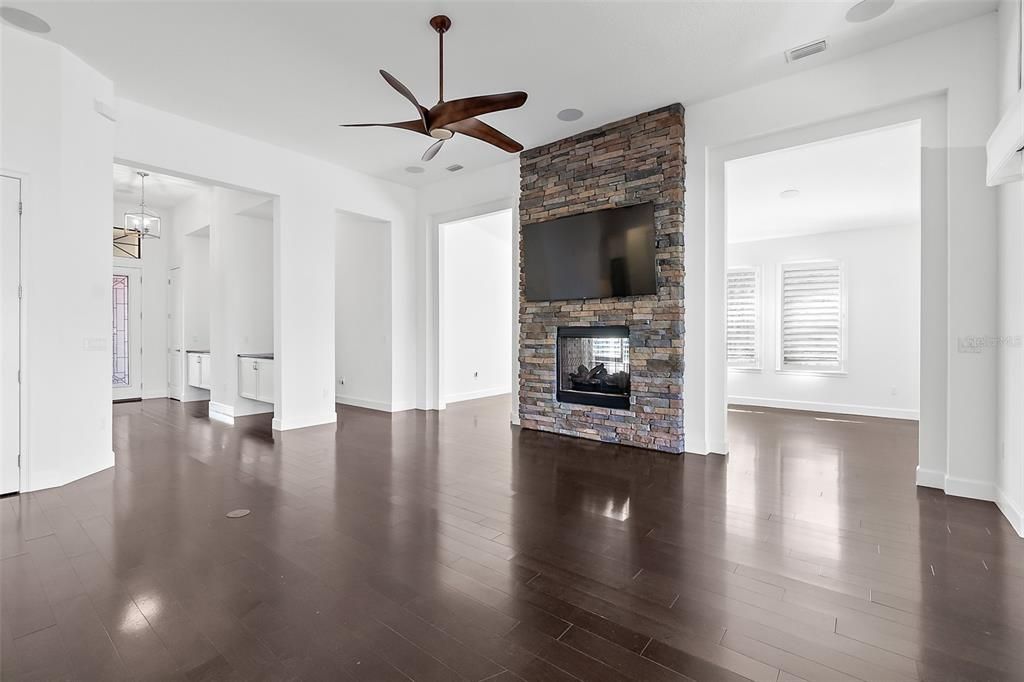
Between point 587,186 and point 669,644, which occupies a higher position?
point 587,186

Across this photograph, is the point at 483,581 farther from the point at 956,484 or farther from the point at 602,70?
the point at 602,70

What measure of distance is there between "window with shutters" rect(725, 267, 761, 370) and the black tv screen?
4568mm

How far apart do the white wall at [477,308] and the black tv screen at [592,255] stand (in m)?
2.71

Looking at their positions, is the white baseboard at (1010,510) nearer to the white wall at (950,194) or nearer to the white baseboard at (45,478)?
the white wall at (950,194)

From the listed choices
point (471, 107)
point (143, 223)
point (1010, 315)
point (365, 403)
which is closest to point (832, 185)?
point (1010, 315)

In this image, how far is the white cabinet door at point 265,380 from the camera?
6.45 metres

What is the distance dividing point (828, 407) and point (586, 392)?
16.1 feet

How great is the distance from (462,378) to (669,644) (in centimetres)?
710

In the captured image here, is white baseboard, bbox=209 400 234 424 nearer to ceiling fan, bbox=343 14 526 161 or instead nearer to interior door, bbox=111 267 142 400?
interior door, bbox=111 267 142 400

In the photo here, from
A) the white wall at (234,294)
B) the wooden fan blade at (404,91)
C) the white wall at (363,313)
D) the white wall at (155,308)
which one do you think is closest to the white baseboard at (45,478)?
the white wall at (234,294)

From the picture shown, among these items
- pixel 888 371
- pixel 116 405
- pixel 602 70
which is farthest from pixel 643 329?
pixel 116 405

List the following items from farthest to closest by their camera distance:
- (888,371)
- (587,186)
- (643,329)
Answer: (888,371) < (587,186) < (643,329)

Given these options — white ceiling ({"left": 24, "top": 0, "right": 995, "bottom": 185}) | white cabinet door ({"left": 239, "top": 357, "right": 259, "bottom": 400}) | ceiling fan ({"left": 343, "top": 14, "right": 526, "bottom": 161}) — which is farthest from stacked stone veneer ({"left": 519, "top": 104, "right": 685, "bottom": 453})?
white cabinet door ({"left": 239, "top": 357, "right": 259, "bottom": 400})

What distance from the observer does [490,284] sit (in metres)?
9.52
